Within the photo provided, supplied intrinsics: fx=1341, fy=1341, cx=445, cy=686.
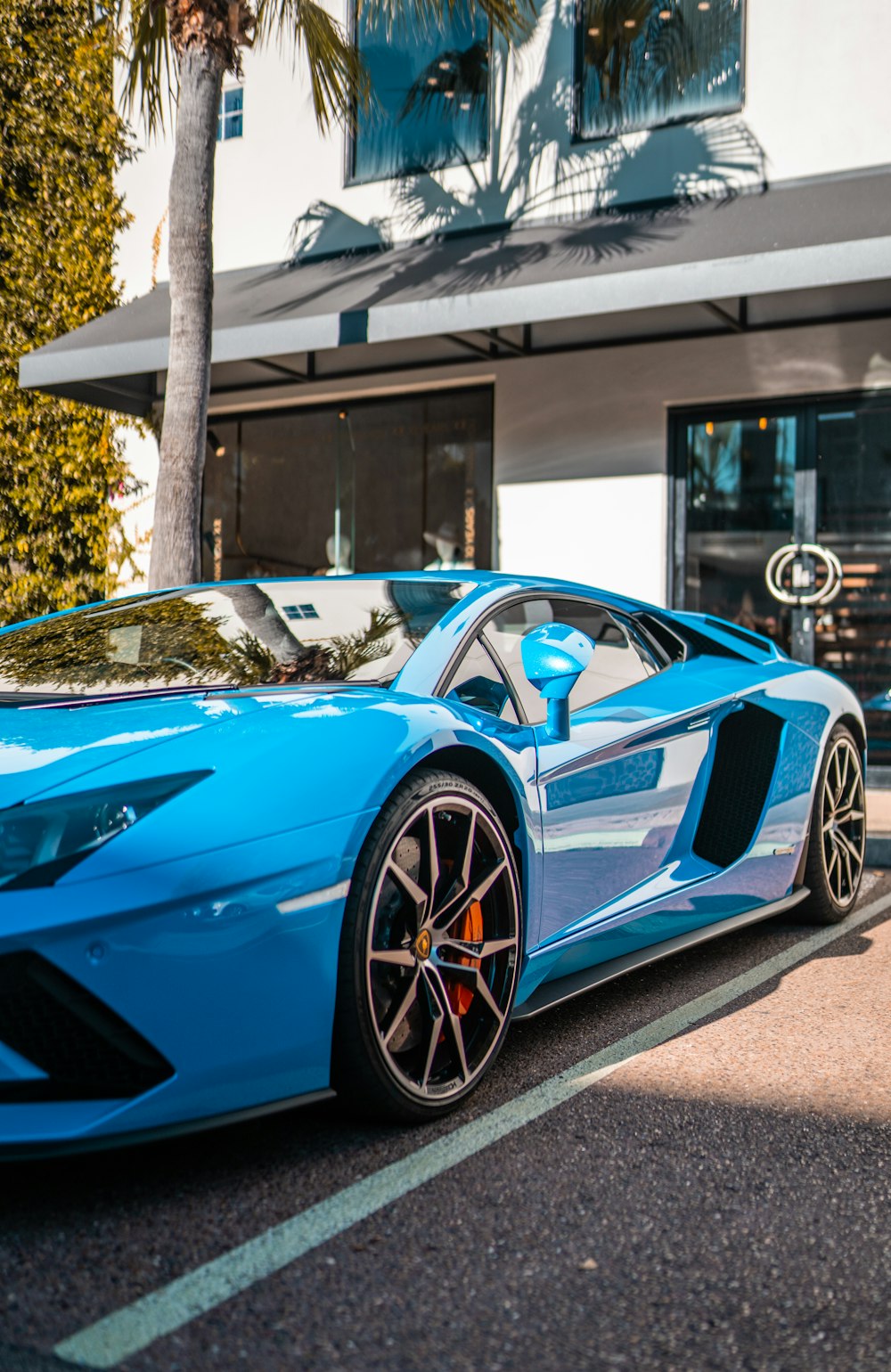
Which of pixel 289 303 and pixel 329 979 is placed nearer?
pixel 329 979

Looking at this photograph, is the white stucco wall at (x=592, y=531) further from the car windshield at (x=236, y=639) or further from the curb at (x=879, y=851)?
the car windshield at (x=236, y=639)

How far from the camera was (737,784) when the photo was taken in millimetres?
3910

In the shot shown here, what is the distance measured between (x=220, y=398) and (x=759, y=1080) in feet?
31.8

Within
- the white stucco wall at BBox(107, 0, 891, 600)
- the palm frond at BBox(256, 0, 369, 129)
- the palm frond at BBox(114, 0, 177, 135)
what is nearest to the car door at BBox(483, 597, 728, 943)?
the palm frond at BBox(256, 0, 369, 129)

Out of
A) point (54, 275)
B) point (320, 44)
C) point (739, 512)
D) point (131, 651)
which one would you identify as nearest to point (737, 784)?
point (131, 651)

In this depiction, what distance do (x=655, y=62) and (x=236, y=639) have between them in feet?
25.9

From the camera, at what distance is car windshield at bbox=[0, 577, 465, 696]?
116 inches

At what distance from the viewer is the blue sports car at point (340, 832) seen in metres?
2.07

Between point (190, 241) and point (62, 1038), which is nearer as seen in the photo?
point (62, 1038)

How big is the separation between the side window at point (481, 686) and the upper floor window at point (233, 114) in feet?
31.4

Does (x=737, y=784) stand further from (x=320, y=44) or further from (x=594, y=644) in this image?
(x=320, y=44)

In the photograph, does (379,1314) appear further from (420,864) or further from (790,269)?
(790,269)

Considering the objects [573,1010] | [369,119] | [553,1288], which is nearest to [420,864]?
[553,1288]

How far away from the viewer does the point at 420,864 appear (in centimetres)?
261
